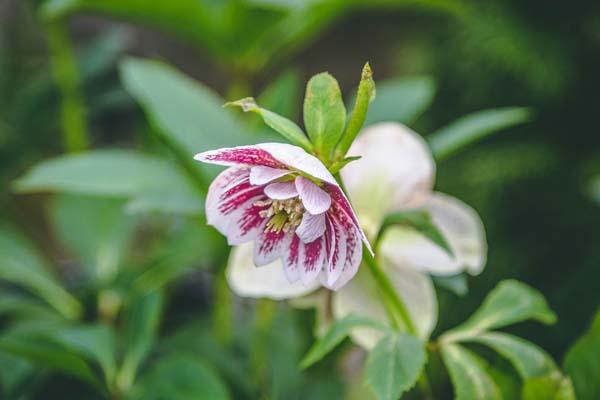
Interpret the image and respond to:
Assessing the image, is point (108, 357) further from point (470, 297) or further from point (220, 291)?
point (470, 297)

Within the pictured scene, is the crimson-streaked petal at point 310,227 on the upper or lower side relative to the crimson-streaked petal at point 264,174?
lower

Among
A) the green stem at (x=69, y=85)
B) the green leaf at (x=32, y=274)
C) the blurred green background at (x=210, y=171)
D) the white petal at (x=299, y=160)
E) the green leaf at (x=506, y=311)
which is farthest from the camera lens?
the green stem at (x=69, y=85)

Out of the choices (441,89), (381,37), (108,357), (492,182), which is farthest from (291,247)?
(381,37)

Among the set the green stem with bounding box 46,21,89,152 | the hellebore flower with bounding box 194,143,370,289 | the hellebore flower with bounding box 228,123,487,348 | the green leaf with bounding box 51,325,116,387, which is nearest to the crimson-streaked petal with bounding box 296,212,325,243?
the hellebore flower with bounding box 194,143,370,289

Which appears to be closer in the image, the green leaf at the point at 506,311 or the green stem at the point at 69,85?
the green leaf at the point at 506,311

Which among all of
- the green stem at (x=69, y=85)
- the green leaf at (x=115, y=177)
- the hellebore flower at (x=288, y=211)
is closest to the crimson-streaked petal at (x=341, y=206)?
the hellebore flower at (x=288, y=211)

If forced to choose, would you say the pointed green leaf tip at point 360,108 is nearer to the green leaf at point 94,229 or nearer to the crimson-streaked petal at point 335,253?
the crimson-streaked petal at point 335,253

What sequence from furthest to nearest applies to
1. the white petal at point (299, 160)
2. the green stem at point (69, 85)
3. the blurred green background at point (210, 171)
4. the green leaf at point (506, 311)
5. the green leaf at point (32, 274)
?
1. the green stem at point (69, 85)
2. the green leaf at point (32, 274)
3. the blurred green background at point (210, 171)
4. the green leaf at point (506, 311)
5. the white petal at point (299, 160)

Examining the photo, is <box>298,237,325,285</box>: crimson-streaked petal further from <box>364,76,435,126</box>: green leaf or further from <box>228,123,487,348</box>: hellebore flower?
<box>364,76,435,126</box>: green leaf
